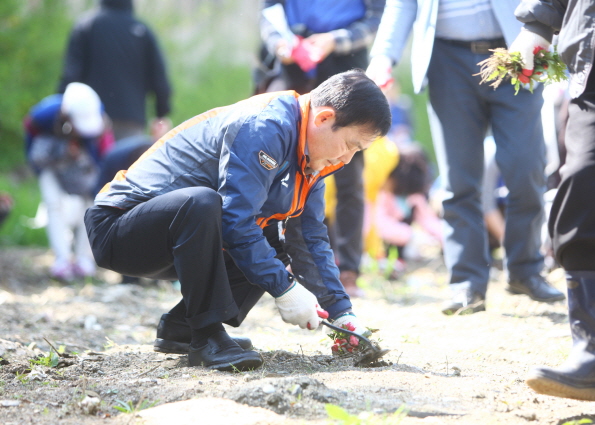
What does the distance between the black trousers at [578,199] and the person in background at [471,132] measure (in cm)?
143

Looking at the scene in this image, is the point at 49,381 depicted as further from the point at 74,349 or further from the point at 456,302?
the point at 456,302

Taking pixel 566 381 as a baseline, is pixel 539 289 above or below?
below

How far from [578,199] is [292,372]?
1125 mm

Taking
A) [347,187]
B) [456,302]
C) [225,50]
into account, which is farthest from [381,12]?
[225,50]

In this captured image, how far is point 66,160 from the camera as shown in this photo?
5.93m

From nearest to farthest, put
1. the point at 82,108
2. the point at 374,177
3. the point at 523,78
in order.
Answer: the point at 523,78
the point at 82,108
the point at 374,177

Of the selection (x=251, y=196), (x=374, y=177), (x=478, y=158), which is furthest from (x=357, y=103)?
(x=374, y=177)

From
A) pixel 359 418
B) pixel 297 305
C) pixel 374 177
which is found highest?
pixel 374 177

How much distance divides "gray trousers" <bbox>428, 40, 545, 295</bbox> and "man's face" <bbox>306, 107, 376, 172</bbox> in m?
1.23

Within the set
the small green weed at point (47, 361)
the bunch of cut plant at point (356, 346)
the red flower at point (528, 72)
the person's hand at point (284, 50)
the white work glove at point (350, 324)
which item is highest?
the person's hand at point (284, 50)

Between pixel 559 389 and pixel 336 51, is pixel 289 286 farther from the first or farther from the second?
pixel 336 51

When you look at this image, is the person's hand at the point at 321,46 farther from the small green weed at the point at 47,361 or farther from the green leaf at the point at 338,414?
the green leaf at the point at 338,414

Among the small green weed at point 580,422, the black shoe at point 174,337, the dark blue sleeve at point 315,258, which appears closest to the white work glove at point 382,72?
the dark blue sleeve at point 315,258

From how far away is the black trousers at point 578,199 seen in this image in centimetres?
206
